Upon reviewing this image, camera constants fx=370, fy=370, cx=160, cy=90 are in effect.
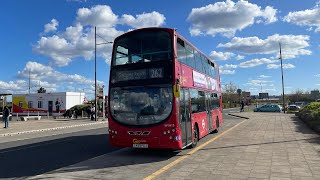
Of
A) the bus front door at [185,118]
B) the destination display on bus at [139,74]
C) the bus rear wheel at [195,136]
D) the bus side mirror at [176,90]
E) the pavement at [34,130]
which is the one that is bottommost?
the pavement at [34,130]

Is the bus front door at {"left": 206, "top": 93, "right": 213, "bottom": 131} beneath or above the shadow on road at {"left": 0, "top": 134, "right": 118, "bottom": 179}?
above

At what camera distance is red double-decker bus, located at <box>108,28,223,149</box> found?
1170 cm

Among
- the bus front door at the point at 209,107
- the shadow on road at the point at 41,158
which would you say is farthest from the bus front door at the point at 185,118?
the bus front door at the point at 209,107

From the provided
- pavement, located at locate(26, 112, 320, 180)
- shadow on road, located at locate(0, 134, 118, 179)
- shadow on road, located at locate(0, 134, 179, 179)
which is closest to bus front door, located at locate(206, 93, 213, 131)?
pavement, located at locate(26, 112, 320, 180)

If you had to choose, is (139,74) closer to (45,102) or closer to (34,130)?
(34,130)

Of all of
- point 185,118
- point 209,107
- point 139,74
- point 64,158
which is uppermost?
point 139,74

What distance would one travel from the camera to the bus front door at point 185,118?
12195 mm

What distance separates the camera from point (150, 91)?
11992mm

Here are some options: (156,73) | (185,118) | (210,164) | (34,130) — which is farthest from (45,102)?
(210,164)

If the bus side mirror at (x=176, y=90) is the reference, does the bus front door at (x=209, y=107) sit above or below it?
below

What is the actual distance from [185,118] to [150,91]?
165 centimetres

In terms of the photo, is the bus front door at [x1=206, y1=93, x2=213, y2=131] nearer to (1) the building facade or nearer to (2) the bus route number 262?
(2) the bus route number 262

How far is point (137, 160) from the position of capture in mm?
11383

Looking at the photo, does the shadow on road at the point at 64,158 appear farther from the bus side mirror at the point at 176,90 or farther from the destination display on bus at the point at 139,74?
the destination display on bus at the point at 139,74
